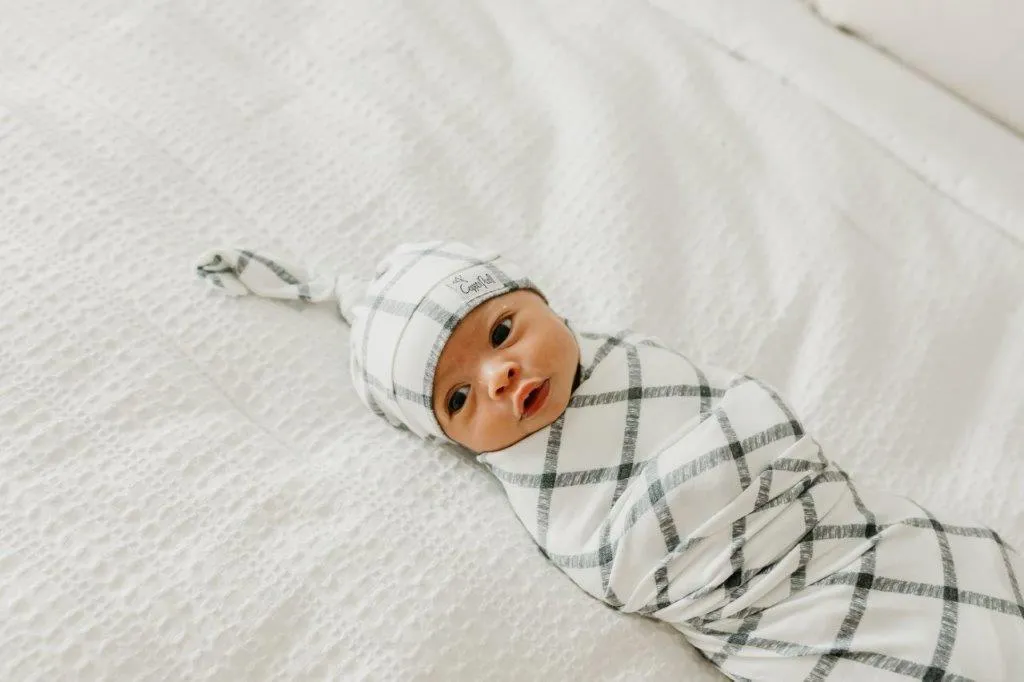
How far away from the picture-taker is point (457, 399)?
82 centimetres

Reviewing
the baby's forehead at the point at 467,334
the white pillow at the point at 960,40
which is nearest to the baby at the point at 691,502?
the baby's forehead at the point at 467,334

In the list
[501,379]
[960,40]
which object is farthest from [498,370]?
[960,40]

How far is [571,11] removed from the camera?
4.29 feet

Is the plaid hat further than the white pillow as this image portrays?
No

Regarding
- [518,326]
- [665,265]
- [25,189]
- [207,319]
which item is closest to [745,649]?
[518,326]

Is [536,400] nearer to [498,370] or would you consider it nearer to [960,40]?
[498,370]

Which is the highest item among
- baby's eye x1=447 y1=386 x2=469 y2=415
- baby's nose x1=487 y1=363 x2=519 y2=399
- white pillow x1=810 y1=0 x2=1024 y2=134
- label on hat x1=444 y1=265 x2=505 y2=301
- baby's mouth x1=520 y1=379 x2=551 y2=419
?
white pillow x1=810 y1=0 x2=1024 y2=134

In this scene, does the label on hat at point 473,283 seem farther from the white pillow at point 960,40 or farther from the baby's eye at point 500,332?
the white pillow at point 960,40

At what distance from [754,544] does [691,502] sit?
0.06m

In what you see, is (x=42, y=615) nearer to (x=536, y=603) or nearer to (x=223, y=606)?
(x=223, y=606)

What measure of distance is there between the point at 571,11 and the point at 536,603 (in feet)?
2.85

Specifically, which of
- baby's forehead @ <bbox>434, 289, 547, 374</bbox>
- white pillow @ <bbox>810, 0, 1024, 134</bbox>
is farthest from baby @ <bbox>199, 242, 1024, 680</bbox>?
white pillow @ <bbox>810, 0, 1024, 134</bbox>

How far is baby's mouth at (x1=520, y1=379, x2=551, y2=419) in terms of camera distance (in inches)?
31.4

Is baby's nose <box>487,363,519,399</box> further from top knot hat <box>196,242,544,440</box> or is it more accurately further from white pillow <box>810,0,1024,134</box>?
white pillow <box>810,0,1024,134</box>
